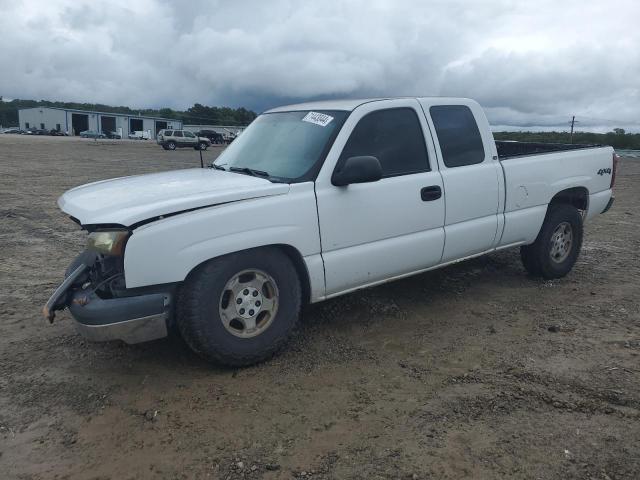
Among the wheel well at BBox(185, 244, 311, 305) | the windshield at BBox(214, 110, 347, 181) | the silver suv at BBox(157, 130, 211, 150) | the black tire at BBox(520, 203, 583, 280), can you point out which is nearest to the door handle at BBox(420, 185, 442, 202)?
the windshield at BBox(214, 110, 347, 181)

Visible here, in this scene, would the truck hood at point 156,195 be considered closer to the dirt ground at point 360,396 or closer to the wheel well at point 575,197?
the dirt ground at point 360,396

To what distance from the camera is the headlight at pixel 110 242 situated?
322cm

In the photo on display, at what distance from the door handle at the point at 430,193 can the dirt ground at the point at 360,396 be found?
105cm

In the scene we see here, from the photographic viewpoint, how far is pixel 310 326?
4.54m

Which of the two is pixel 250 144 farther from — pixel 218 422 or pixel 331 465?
pixel 331 465

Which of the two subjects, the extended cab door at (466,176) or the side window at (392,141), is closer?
the side window at (392,141)

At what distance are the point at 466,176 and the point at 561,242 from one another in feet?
5.83

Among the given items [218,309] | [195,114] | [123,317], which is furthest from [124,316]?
[195,114]

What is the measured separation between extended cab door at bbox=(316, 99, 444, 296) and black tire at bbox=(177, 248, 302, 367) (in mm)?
362

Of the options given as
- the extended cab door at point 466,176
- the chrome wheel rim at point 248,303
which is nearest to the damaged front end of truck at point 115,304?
the chrome wheel rim at point 248,303

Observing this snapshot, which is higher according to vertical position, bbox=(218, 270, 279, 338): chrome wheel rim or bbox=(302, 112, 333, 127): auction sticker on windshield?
bbox=(302, 112, 333, 127): auction sticker on windshield

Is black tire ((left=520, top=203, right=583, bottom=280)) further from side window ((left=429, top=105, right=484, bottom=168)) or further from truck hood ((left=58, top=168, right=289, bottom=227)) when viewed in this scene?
truck hood ((left=58, top=168, right=289, bottom=227))

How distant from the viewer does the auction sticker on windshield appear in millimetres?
4258

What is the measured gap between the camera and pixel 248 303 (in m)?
3.64
